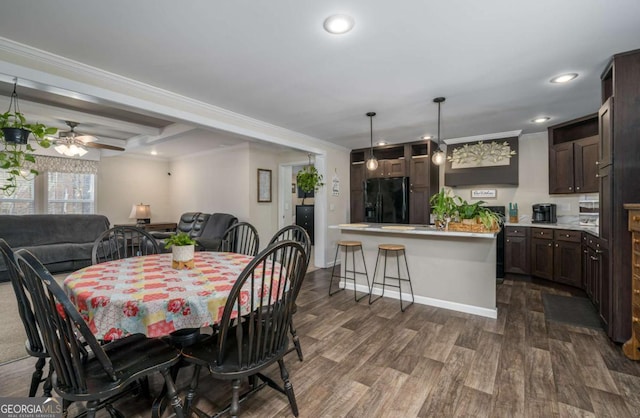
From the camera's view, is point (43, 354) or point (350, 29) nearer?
point (43, 354)

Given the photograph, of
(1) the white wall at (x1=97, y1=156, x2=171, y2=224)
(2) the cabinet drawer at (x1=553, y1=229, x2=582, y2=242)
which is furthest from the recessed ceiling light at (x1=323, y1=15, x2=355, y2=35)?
(1) the white wall at (x1=97, y1=156, x2=171, y2=224)

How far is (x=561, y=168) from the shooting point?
4188 mm

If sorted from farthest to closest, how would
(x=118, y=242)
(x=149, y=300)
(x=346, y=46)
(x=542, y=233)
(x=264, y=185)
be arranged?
1. (x=264, y=185)
2. (x=542, y=233)
3. (x=118, y=242)
4. (x=346, y=46)
5. (x=149, y=300)

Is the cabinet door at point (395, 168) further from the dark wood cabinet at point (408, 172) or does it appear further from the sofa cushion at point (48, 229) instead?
the sofa cushion at point (48, 229)

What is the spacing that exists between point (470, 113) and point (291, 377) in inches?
143

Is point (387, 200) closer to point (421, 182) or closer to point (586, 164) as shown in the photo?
point (421, 182)

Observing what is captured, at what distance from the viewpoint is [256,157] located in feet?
18.4

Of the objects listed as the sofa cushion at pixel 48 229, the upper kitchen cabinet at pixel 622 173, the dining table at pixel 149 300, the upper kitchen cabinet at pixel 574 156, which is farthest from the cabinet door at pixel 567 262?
the sofa cushion at pixel 48 229

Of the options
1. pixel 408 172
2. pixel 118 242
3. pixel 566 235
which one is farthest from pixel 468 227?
pixel 118 242

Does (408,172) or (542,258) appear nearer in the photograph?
(542,258)

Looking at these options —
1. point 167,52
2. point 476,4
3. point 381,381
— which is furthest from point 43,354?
point 476,4

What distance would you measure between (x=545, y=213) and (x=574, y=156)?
908mm

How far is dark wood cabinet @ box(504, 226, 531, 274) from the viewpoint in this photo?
435 centimetres

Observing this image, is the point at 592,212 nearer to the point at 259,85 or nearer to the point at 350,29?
the point at 350,29
